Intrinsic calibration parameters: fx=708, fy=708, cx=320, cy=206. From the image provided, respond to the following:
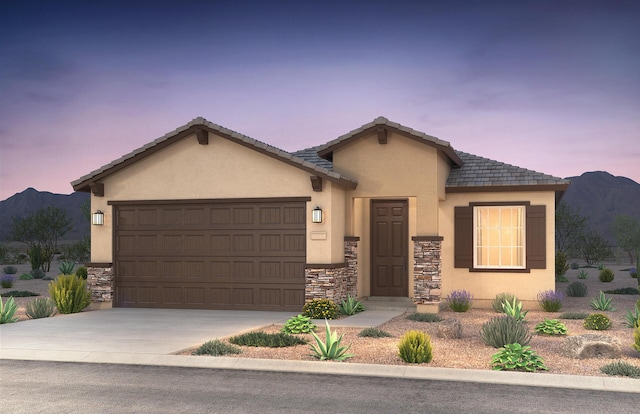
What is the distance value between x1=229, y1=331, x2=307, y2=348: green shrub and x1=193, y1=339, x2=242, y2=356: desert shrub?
0.64m

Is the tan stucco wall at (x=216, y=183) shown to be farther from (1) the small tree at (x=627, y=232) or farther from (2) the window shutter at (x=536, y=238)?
(1) the small tree at (x=627, y=232)

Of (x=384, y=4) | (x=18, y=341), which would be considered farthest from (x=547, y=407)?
(x=384, y=4)

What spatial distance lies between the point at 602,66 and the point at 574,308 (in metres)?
14.6

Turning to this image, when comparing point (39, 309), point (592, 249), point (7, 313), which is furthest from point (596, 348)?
point (592, 249)

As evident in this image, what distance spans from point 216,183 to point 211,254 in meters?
1.89

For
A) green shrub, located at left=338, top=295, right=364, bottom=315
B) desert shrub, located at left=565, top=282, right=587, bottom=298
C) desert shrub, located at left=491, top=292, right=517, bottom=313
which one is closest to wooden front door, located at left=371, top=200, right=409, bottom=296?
green shrub, located at left=338, top=295, right=364, bottom=315

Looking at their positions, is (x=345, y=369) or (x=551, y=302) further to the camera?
(x=551, y=302)

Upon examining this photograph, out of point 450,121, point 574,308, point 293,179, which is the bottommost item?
point 574,308

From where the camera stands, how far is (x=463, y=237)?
65.3 feet

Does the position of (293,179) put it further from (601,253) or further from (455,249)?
(601,253)

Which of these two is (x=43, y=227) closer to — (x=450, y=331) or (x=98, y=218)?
(x=98, y=218)

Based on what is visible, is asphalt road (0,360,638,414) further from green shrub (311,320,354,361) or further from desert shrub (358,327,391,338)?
desert shrub (358,327,391,338)

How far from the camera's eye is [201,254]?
1891cm

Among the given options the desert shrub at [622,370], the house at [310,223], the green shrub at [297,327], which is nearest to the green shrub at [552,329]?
the desert shrub at [622,370]
